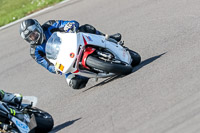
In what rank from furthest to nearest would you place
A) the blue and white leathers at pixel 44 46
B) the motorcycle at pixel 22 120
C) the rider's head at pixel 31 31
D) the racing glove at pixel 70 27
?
the blue and white leathers at pixel 44 46
the racing glove at pixel 70 27
the rider's head at pixel 31 31
the motorcycle at pixel 22 120

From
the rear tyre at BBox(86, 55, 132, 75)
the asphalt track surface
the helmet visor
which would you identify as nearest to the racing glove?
the helmet visor

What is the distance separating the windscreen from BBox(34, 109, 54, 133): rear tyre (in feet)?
3.65

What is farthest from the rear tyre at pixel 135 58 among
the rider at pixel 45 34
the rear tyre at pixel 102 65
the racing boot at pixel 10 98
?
the racing boot at pixel 10 98

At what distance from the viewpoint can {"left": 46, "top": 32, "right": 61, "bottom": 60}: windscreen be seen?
27.1 feet

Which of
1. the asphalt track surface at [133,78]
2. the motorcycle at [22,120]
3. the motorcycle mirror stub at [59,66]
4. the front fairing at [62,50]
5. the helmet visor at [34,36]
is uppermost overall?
the helmet visor at [34,36]

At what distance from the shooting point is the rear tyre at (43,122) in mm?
7512

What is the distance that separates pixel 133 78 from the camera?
8242 mm

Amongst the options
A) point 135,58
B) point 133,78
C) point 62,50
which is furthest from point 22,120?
point 135,58

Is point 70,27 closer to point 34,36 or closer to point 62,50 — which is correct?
point 34,36

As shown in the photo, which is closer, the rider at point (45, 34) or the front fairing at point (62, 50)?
the front fairing at point (62, 50)

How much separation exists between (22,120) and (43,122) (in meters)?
0.35

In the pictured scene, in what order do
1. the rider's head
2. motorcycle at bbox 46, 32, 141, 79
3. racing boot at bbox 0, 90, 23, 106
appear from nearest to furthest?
racing boot at bbox 0, 90, 23, 106 < motorcycle at bbox 46, 32, 141, 79 < the rider's head

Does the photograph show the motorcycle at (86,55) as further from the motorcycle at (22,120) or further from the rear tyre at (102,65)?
the motorcycle at (22,120)

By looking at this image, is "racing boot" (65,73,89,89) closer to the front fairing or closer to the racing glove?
the front fairing
